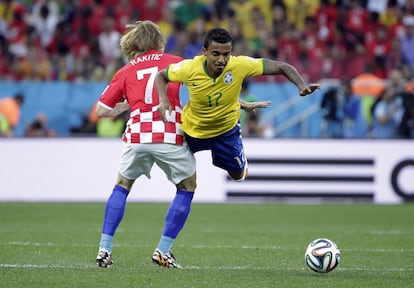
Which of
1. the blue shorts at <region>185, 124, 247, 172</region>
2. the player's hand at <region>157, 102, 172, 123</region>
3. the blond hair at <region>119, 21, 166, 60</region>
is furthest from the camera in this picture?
the blond hair at <region>119, 21, 166, 60</region>

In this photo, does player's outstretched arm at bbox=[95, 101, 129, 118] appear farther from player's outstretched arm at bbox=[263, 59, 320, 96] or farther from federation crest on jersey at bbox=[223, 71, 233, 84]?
player's outstretched arm at bbox=[263, 59, 320, 96]

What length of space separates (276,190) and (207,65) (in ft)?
30.6

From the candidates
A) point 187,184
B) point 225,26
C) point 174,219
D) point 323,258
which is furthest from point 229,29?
point 323,258

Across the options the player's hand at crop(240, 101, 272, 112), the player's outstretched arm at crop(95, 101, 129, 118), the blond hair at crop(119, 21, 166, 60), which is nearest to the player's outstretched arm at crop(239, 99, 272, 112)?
the player's hand at crop(240, 101, 272, 112)

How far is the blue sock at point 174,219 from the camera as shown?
344 inches

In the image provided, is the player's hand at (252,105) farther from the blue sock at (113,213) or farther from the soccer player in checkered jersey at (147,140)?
the blue sock at (113,213)

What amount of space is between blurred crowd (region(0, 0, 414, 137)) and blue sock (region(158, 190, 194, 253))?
37.1 ft

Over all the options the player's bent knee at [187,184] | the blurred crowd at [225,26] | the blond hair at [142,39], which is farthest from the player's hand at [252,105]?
the blurred crowd at [225,26]

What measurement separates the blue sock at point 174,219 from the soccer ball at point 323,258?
126 centimetres

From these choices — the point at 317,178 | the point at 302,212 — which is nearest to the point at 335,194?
the point at 317,178

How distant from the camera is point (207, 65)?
27.7 ft

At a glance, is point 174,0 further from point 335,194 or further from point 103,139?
point 335,194

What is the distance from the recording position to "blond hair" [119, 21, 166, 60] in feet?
29.5

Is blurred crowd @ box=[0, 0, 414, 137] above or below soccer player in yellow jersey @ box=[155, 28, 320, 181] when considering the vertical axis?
above
